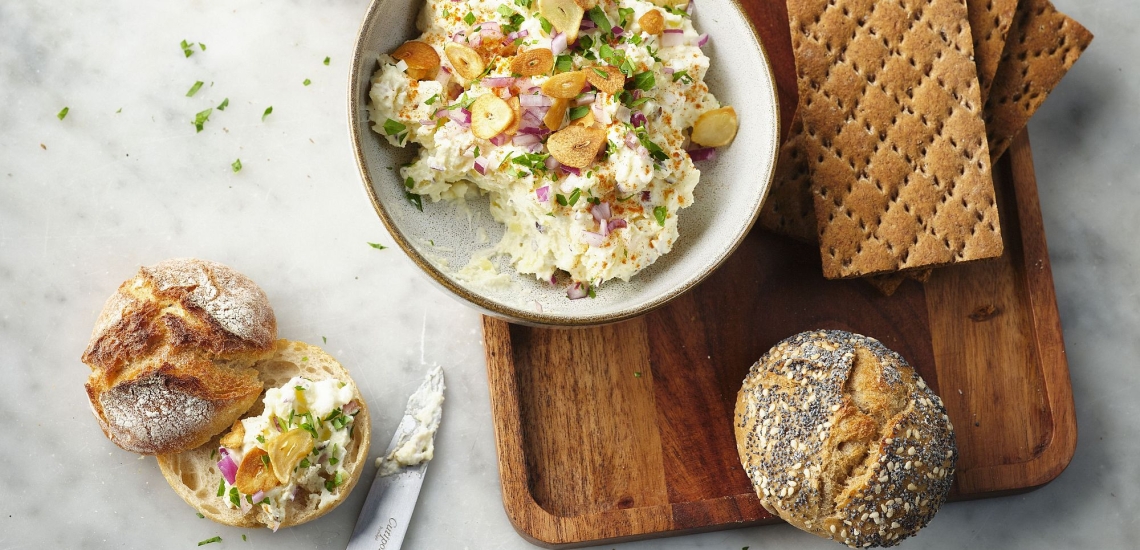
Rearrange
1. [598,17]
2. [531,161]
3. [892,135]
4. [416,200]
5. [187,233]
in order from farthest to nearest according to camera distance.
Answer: [187,233], [892,135], [416,200], [598,17], [531,161]

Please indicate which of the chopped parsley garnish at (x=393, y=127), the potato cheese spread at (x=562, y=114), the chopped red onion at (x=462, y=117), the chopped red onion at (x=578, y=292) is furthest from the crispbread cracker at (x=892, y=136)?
the chopped parsley garnish at (x=393, y=127)

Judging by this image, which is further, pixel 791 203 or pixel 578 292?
pixel 791 203

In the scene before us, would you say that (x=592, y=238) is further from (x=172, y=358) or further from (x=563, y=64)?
(x=172, y=358)

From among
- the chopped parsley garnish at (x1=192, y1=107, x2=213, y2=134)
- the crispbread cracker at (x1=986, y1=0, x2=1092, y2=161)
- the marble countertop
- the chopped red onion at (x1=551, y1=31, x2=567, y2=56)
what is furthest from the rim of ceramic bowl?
the crispbread cracker at (x1=986, y1=0, x2=1092, y2=161)

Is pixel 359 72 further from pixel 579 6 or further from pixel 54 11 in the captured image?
pixel 54 11

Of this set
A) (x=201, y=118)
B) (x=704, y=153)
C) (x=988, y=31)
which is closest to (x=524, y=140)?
(x=704, y=153)

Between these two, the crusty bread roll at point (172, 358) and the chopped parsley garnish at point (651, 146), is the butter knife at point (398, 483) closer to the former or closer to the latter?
the crusty bread roll at point (172, 358)
